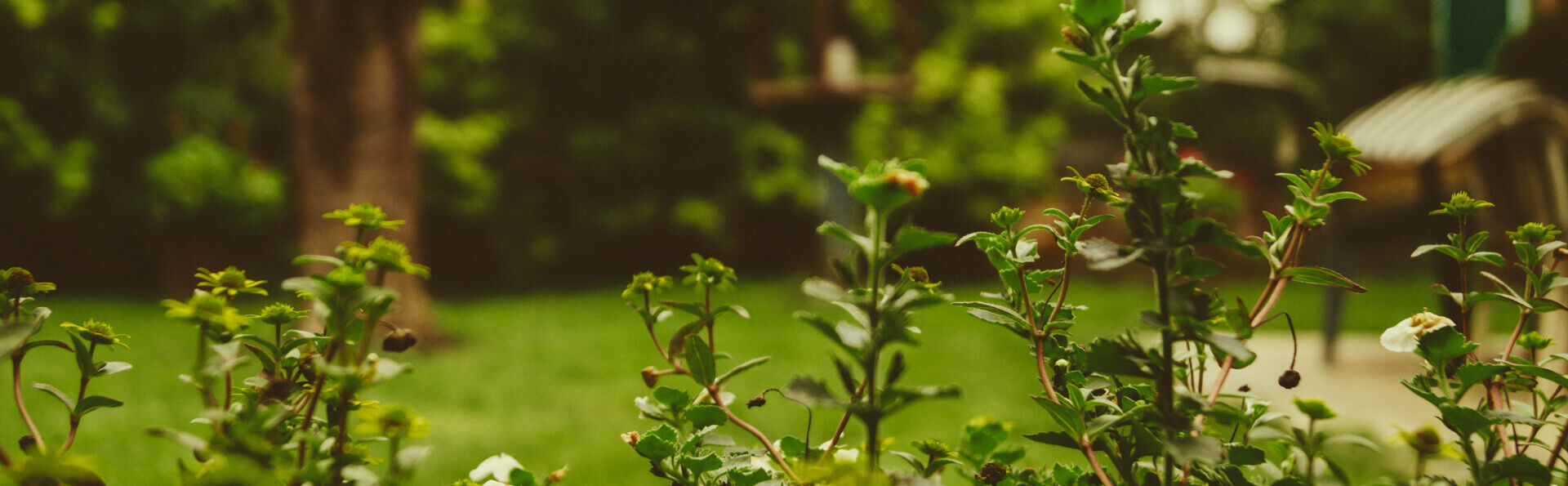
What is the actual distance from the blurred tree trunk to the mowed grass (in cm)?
67

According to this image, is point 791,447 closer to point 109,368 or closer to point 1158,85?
point 1158,85

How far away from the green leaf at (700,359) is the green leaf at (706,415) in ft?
0.06

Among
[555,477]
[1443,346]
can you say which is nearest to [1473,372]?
[1443,346]

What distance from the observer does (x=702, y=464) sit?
64 cm

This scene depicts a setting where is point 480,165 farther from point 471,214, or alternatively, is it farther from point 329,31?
point 329,31

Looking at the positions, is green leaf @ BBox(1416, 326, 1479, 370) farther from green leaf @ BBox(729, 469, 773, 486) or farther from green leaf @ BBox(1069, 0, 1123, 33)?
green leaf @ BBox(729, 469, 773, 486)

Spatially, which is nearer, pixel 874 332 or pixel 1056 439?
pixel 874 332

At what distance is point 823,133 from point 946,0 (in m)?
3.67

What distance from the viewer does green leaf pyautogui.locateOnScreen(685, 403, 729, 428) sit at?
0.66m

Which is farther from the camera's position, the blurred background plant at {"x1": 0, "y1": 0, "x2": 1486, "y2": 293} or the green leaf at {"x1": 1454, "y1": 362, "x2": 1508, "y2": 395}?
the blurred background plant at {"x1": 0, "y1": 0, "x2": 1486, "y2": 293}

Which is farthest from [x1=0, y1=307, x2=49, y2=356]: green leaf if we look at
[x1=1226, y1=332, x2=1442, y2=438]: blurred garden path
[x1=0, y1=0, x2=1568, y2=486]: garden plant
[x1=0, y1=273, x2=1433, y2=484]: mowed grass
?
[x1=1226, y1=332, x2=1442, y2=438]: blurred garden path

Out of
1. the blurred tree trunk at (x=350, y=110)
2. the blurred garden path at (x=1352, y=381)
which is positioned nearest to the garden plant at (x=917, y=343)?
the blurred garden path at (x=1352, y=381)

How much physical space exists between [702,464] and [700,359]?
7cm

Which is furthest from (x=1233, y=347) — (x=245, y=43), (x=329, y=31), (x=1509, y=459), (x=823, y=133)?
(x=245, y=43)
